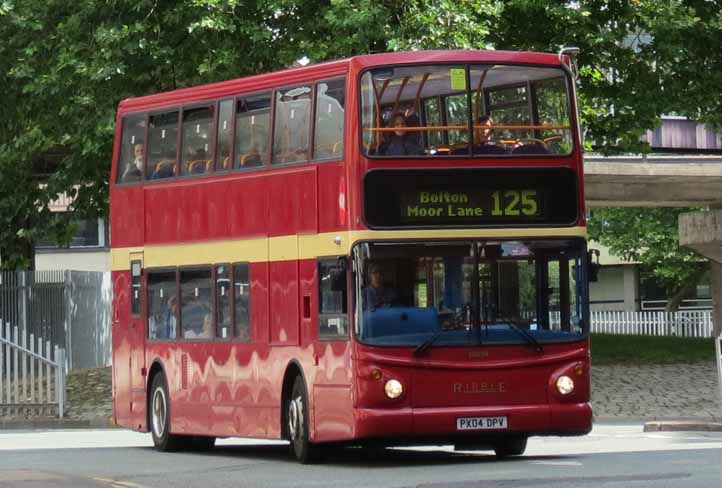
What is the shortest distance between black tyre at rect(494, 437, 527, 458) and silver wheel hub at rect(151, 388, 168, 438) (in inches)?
205

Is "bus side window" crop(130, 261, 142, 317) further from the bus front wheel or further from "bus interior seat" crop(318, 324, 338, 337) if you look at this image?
"bus interior seat" crop(318, 324, 338, 337)

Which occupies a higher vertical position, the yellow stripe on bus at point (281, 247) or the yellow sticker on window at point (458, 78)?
the yellow sticker on window at point (458, 78)

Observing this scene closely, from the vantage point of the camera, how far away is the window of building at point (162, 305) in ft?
76.9

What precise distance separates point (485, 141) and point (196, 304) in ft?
17.1

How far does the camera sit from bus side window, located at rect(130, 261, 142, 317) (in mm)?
24359

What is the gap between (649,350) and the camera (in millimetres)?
42906

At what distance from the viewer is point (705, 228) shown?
1937 inches

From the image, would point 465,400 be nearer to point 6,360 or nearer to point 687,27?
point 6,360

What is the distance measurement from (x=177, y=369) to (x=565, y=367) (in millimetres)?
6211

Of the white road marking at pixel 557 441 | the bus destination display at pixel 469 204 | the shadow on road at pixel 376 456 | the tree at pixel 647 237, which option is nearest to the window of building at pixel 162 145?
the shadow on road at pixel 376 456

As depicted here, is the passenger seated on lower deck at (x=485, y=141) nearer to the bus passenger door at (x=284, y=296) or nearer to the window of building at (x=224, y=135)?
the bus passenger door at (x=284, y=296)

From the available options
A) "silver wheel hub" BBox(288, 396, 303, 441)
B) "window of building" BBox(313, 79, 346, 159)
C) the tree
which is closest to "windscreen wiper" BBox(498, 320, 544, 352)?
"window of building" BBox(313, 79, 346, 159)

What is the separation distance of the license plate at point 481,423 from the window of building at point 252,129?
393 cm

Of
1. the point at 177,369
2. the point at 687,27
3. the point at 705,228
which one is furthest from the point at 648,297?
the point at 177,369
